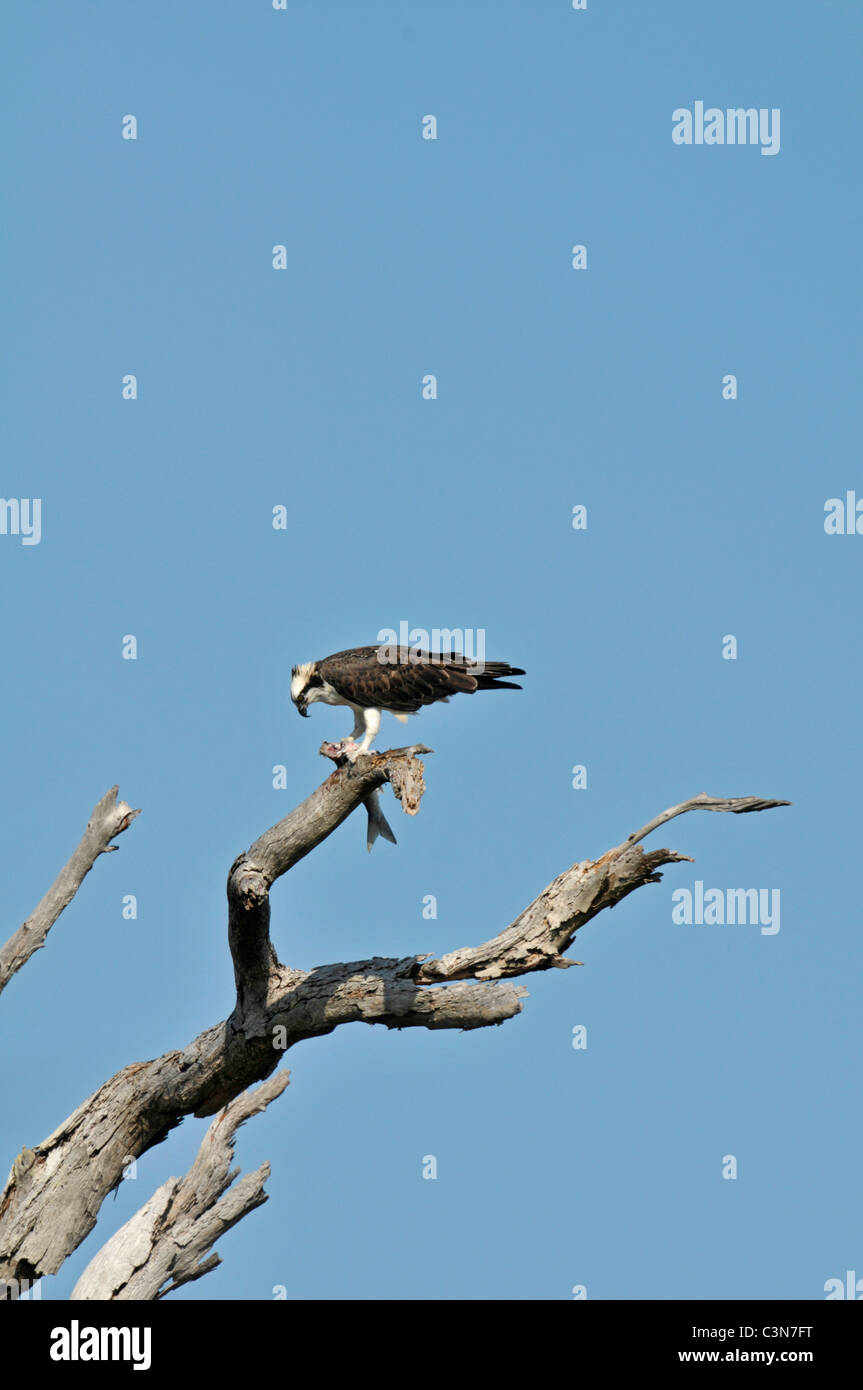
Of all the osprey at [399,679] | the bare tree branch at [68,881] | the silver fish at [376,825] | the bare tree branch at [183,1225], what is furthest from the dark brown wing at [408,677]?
the bare tree branch at [183,1225]

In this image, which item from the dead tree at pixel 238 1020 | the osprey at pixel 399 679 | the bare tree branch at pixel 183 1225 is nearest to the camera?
the dead tree at pixel 238 1020

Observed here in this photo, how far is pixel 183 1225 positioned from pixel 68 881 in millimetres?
2881

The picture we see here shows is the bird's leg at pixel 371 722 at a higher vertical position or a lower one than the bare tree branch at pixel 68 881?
higher

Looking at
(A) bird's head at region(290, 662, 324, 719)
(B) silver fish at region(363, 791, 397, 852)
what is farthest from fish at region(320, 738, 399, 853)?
(A) bird's head at region(290, 662, 324, 719)

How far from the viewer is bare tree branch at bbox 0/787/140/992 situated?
12.0 meters

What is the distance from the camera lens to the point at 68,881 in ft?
39.9

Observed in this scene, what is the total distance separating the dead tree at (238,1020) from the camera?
11055 mm

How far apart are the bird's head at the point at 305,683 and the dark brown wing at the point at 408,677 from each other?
0.28m

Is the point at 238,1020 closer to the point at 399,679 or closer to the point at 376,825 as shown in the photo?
the point at 376,825

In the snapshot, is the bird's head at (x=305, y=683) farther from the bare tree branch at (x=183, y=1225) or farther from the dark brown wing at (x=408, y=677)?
the bare tree branch at (x=183, y=1225)

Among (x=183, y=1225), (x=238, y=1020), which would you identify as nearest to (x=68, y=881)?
(x=238, y=1020)

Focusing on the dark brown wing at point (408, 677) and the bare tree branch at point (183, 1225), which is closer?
the bare tree branch at point (183, 1225)

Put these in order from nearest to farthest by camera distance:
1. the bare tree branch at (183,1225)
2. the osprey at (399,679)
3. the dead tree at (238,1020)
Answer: the dead tree at (238,1020) < the bare tree branch at (183,1225) < the osprey at (399,679)
